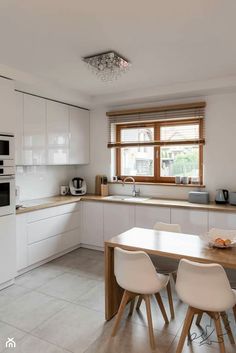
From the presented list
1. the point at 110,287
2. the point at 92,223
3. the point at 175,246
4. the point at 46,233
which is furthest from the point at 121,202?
the point at 175,246

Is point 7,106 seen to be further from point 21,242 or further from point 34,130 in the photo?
point 21,242

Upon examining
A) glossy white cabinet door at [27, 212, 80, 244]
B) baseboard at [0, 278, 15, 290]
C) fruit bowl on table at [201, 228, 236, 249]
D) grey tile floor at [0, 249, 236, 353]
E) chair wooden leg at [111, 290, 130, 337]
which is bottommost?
grey tile floor at [0, 249, 236, 353]

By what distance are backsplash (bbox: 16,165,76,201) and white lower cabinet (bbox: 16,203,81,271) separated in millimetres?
545

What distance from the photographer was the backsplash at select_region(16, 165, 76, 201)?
4.00 metres

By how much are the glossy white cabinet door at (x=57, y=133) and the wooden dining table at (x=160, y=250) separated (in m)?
2.07

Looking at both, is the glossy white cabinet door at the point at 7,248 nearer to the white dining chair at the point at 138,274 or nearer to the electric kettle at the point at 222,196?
the white dining chair at the point at 138,274

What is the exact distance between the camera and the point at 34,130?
3729mm

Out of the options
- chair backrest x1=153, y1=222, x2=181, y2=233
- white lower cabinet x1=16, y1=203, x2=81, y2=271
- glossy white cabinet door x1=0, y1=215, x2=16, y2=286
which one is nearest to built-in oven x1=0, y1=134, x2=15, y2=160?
glossy white cabinet door x1=0, y1=215, x2=16, y2=286

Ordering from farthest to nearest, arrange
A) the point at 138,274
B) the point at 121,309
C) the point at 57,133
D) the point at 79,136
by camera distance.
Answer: the point at 79,136 < the point at 57,133 < the point at 121,309 < the point at 138,274

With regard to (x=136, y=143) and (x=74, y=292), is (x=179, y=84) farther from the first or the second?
(x=74, y=292)

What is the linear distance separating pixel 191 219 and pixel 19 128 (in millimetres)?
2562

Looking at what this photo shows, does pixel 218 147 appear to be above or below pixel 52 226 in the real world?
above

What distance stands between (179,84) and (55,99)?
72.0 inches

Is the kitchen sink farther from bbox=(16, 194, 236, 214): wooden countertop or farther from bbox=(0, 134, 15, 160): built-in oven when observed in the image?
bbox=(0, 134, 15, 160): built-in oven
